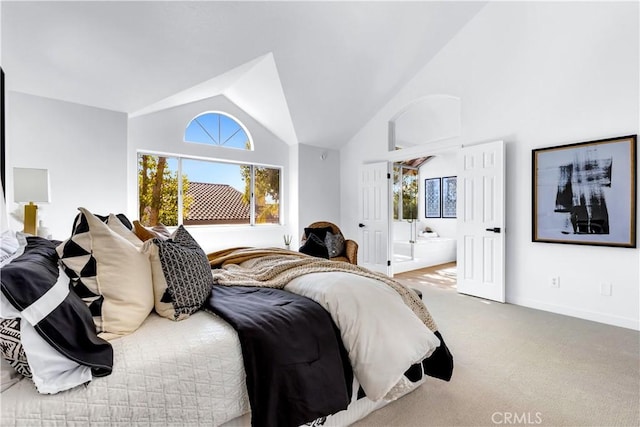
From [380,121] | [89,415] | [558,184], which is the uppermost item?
[380,121]

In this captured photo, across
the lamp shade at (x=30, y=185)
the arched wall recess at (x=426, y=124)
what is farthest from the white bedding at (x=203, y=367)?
the arched wall recess at (x=426, y=124)

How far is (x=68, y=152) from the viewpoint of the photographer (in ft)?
11.7

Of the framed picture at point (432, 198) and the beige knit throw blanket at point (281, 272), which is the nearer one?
the beige knit throw blanket at point (281, 272)

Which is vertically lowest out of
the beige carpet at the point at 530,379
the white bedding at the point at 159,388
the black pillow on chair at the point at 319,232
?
the beige carpet at the point at 530,379

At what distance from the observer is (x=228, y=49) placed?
11.6 feet

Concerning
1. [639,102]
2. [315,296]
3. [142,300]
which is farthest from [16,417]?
[639,102]

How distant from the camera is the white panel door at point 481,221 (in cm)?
390

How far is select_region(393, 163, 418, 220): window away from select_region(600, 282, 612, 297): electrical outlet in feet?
15.8

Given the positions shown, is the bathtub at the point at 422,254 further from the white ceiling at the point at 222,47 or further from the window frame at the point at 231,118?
the window frame at the point at 231,118

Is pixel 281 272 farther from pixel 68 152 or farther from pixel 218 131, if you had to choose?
pixel 218 131

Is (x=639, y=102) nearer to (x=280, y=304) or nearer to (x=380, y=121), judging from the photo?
(x=380, y=121)

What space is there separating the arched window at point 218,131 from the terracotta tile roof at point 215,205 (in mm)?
667

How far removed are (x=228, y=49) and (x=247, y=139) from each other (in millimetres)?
1902

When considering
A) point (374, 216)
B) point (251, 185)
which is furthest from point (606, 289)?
point (251, 185)
